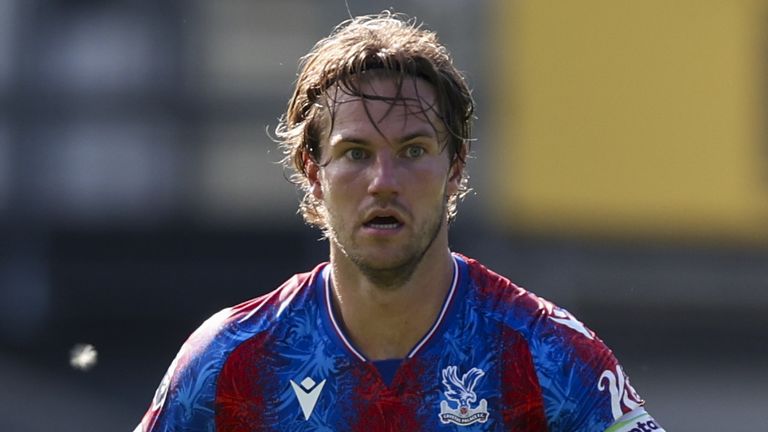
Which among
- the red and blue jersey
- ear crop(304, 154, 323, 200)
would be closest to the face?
ear crop(304, 154, 323, 200)

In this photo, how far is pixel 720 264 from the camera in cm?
1310

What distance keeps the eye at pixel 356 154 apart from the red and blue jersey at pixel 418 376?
469 millimetres

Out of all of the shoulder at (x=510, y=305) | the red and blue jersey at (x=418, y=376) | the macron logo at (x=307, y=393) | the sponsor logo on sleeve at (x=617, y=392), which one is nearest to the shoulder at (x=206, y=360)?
the red and blue jersey at (x=418, y=376)

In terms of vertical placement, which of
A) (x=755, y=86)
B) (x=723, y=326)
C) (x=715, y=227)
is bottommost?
(x=723, y=326)

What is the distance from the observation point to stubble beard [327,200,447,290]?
4488 mm

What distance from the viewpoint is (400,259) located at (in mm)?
4477

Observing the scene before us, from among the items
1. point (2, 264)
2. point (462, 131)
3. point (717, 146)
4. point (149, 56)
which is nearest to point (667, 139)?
point (717, 146)

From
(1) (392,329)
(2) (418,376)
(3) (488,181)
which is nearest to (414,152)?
(1) (392,329)

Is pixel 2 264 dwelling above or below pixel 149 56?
below

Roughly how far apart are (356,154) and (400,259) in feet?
1.14

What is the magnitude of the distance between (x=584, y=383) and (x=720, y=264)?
9092 mm

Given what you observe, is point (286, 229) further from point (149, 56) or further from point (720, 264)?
point (720, 264)

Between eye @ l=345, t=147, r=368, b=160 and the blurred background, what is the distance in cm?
821

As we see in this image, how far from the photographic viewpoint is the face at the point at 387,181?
4.45 meters
